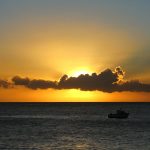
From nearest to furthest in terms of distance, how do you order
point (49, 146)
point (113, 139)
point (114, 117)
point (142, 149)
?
point (142, 149) → point (49, 146) → point (113, 139) → point (114, 117)

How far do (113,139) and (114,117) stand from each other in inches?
2758

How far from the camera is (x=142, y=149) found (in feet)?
216

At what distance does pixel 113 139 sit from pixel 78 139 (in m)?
6.01

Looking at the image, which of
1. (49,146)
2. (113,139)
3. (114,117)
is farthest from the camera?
(114,117)

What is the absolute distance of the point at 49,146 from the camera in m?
70.9

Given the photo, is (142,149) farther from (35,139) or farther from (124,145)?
(35,139)

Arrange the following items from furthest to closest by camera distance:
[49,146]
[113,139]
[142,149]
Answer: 1. [113,139]
2. [49,146]
3. [142,149]

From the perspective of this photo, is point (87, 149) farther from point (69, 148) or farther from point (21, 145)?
point (21, 145)

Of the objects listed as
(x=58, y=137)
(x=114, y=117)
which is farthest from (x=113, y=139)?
(x=114, y=117)

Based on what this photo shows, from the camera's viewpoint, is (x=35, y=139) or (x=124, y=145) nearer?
(x=124, y=145)

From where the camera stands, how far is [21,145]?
71750 millimetres

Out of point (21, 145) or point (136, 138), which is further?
point (136, 138)

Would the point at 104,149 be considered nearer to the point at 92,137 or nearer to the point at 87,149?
the point at 87,149

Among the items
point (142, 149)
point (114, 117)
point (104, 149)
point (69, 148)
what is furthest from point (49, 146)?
point (114, 117)
